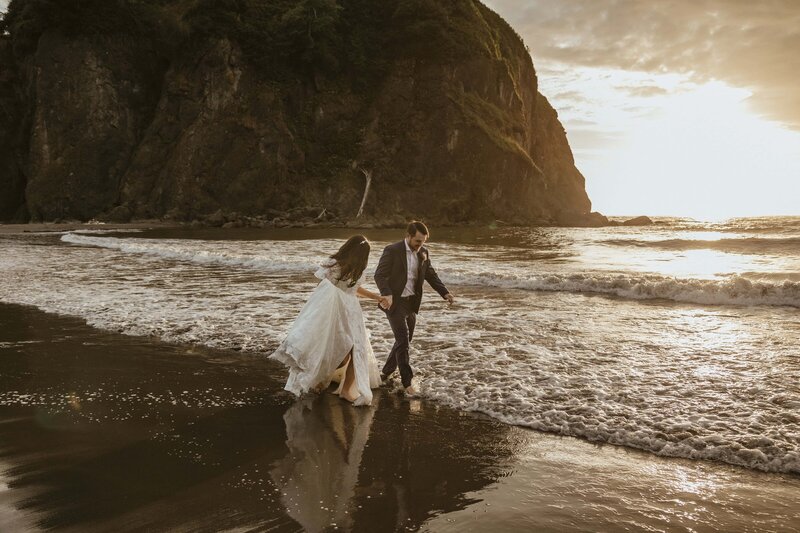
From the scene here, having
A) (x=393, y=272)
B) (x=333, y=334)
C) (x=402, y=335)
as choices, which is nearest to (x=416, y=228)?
(x=393, y=272)

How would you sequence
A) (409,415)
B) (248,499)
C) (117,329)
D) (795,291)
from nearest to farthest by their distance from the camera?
(248,499)
(409,415)
(117,329)
(795,291)

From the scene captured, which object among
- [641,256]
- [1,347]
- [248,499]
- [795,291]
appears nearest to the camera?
[248,499]

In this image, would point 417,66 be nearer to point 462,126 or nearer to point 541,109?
point 462,126

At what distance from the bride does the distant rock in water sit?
141 ft

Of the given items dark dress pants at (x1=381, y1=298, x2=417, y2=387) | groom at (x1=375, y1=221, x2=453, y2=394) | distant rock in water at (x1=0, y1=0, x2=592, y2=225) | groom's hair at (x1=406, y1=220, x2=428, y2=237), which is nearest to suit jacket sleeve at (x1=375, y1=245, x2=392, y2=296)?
groom at (x1=375, y1=221, x2=453, y2=394)

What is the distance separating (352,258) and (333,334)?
80cm

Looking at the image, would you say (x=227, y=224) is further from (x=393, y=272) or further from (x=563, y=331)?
(x=393, y=272)

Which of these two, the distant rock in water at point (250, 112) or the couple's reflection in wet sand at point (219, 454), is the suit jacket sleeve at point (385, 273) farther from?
the distant rock in water at point (250, 112)

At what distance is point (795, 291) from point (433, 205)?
44.5 m

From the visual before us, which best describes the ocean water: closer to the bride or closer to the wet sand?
the wet sand

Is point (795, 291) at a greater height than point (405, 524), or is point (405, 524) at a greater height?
point (795, 291)

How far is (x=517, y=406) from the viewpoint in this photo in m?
5.57

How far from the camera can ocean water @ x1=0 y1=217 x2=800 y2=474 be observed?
16.9 feet

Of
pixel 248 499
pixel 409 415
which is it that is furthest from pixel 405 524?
pixel 409 415
